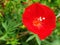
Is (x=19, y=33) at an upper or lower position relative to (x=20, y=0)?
lower

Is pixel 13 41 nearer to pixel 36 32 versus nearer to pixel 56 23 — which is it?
pixel 36 32

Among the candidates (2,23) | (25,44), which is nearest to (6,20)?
(2,23)

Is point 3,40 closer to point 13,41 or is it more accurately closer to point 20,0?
point 13,41

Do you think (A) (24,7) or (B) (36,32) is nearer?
(B) (36,32)
